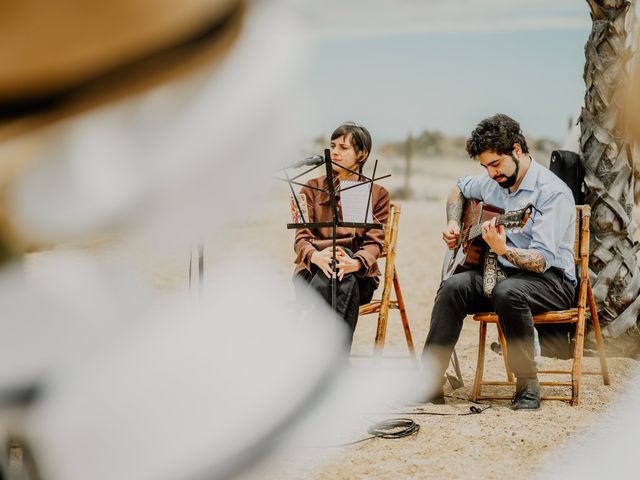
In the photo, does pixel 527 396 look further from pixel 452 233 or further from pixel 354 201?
pixel 354 201

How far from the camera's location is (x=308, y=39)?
0.49ft

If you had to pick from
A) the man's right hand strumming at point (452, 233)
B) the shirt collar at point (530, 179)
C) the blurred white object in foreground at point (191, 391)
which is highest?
the shirt collar at point (530, 179)

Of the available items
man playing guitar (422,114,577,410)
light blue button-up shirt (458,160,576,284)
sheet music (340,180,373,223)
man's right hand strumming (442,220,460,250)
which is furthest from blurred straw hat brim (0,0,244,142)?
man's right hand strumming (442,220,460,250)

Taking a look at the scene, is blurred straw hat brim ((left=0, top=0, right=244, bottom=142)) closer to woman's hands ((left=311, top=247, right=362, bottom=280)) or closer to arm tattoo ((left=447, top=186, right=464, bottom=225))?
woman's hands ((left=311, top=247, right=362, bottom=280))

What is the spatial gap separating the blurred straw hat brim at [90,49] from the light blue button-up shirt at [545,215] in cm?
239

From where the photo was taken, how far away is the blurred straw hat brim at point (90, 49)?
10cm

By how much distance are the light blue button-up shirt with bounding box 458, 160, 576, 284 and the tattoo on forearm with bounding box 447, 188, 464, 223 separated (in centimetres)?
18

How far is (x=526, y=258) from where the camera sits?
241 cm

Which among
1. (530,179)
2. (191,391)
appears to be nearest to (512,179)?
(530,179)

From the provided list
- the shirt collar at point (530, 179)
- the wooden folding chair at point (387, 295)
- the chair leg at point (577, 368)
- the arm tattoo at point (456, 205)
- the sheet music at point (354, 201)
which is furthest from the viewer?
the arm tattoo at point (456, 205)

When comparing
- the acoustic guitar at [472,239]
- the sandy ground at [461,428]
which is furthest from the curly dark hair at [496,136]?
the acoustic guitar at [472,239]

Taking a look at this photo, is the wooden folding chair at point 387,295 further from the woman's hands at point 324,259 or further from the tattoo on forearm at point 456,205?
the woman's hands at point 324,259

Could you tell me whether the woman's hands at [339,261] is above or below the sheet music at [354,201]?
below

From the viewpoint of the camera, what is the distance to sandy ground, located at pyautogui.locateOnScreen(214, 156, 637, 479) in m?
0.25
